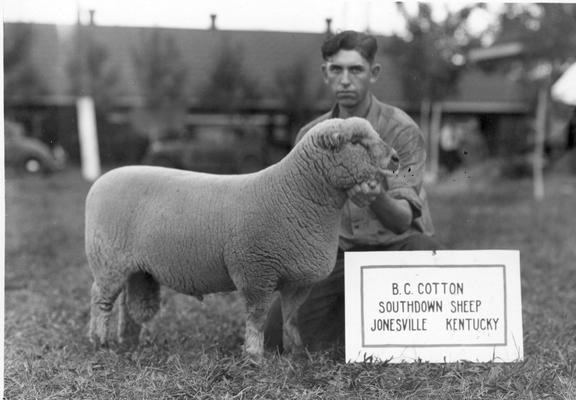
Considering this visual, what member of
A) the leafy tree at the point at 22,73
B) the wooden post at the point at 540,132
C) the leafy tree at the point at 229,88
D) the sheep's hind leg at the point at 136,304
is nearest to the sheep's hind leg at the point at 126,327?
the sheep's hind leg at the point at 136,304

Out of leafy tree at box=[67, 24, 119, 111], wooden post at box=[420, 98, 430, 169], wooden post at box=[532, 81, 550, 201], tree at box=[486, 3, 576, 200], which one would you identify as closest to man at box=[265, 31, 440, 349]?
wooden post at box=[420, 98, 430, 169]

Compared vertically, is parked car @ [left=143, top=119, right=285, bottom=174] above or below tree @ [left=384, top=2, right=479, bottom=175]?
below

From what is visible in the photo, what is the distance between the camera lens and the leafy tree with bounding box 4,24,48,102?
4.84 meters

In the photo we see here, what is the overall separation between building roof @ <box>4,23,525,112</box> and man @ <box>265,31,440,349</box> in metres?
0.24

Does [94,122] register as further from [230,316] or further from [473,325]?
[473,325]

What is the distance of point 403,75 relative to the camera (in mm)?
3859

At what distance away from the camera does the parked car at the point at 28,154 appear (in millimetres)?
4668

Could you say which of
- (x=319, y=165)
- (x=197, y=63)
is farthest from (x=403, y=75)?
(x=319, y=165)

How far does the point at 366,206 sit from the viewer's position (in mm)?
2633

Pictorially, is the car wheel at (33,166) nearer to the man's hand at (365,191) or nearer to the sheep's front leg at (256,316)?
the sheep's front leg at (256,316)

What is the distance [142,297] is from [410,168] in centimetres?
137

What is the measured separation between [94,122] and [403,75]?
2.25 meters

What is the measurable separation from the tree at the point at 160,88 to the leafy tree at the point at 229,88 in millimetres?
176

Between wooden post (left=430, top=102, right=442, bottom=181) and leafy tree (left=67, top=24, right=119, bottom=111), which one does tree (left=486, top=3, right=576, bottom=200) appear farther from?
leafy tree (left=67, top=24, right=119, bottom=111)
